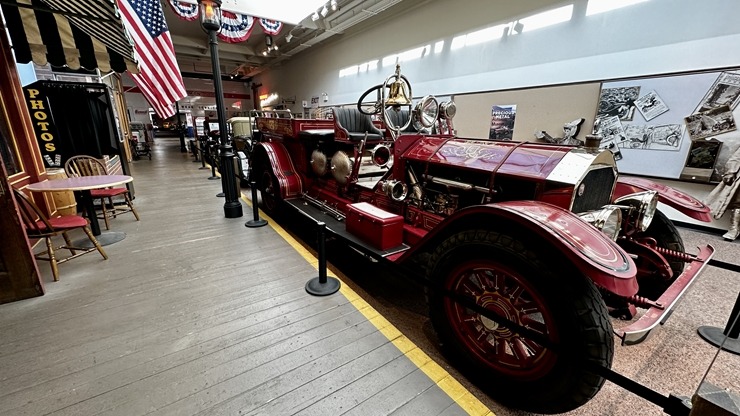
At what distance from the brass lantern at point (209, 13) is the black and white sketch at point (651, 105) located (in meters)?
6.00

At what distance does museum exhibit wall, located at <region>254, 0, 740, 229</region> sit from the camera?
12.6 feet

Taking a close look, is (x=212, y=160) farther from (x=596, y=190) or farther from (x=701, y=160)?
(x=701, y=160)

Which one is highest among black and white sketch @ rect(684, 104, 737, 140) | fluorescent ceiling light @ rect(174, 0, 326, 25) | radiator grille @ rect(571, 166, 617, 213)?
fluorescent ceiling light @ rect(174, 0, 326, 25)

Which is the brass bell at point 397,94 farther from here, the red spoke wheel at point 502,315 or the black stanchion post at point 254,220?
the black stanchion post at point 254,220

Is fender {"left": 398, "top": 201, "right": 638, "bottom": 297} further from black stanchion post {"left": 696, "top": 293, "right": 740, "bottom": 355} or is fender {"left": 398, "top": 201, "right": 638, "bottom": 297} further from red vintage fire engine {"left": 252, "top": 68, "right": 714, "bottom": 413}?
black stanchion post {"left": 696, "top": 293, "right": 740, "bottom": 355}

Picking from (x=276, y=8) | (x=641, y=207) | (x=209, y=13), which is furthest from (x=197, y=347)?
(x=276, y=8)

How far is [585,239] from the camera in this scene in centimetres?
130

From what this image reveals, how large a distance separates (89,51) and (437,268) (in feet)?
16.4

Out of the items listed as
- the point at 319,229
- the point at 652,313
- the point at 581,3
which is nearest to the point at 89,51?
the point at 319,229

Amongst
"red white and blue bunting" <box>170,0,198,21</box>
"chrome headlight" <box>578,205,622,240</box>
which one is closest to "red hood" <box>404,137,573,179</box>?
"chrome headlight" <box>578,205,622,240</box>

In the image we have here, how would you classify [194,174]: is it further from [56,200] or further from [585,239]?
[585,239]

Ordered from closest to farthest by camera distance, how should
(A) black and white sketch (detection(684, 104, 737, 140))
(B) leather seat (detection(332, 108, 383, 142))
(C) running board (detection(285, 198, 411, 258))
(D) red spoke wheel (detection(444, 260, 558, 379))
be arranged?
(D) red spoke wheel (detection(444, 260, 558, 379)) → (C) running board (detection(285, 198, 411, 258)) → (B) leather seat (detection(332, 108, 383, 142)) → (A) black and white sketch (detection(684, 104, 737, 140))

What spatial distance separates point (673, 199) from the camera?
2.13 m

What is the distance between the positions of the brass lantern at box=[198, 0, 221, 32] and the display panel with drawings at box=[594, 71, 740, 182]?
5.68m
